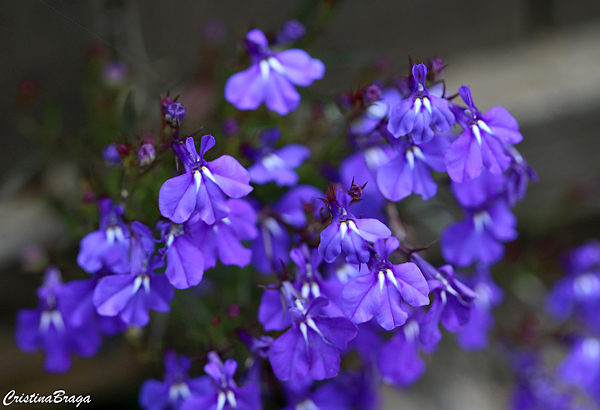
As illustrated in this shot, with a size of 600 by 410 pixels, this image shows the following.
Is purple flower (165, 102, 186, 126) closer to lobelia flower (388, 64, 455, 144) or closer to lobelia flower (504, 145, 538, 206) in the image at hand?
lobelia flower (388, 64, 455, 144)

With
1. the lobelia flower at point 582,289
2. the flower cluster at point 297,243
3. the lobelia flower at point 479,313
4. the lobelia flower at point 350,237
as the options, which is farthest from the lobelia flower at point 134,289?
the lobelia flower at point 582,289

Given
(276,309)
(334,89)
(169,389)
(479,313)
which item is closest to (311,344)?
(276,309)

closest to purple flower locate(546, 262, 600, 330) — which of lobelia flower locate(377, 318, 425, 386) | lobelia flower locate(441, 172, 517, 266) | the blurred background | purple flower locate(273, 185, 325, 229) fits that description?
the blurred background

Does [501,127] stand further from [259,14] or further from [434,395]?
[434,395]

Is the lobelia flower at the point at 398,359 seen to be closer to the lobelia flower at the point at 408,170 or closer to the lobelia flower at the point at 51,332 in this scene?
the lobelia flower at the point at 408,170

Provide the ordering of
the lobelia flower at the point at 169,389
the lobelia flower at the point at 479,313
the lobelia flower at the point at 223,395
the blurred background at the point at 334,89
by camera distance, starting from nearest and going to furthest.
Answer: the lobelia flower at the point at 223,395 → the lobelia flower at the point at 169,389 → the lobelia flower at the point at 479,313 → the blurred background at the point at 334,89

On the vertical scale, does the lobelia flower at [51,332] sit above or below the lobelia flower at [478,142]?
below
